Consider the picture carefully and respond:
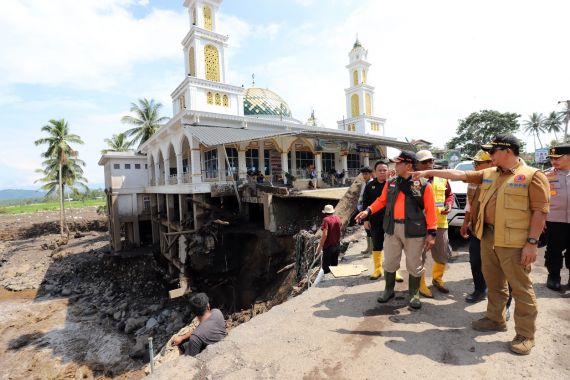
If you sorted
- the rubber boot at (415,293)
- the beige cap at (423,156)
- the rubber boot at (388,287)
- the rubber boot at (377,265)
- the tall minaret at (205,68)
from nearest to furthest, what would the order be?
the rubber boot at (415,293) → the rubber boot at (388,287) → the beige cap at (423,156) → the rubber boot at (377,265) → the tall minaret at (205,68)

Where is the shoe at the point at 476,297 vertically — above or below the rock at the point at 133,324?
above

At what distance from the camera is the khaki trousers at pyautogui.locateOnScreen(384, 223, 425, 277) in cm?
342

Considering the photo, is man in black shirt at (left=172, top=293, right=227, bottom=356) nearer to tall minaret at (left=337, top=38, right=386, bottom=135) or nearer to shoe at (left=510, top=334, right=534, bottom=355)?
shoe at (left=510, top=334, right=534, bottom=355)

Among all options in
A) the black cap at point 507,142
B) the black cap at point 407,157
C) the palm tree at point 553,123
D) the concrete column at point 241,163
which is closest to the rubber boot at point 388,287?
the black cap at point 407,157

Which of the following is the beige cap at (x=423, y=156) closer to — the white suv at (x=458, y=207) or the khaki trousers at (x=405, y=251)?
the khaki trousers at (x=405, y=251)

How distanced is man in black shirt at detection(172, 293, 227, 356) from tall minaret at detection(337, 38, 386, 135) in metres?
31.6

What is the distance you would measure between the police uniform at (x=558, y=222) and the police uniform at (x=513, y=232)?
5.18 ft

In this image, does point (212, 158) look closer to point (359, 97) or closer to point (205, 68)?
point (205, 68)

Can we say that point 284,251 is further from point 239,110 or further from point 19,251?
point 19,251

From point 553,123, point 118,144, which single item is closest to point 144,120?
point 118,144

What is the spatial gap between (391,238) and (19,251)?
3274 centimetres

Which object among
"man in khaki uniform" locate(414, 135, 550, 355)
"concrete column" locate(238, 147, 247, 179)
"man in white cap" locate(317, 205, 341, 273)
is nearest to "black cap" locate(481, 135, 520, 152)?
"man in khaki uniform" locate(414, 135, 550, 355)

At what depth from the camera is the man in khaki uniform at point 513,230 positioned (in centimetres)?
248

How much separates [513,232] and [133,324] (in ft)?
45.7
